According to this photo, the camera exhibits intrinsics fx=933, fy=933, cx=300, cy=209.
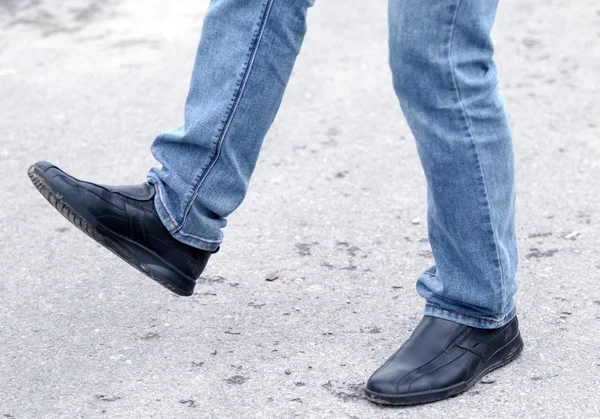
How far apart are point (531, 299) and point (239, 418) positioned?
0.91m

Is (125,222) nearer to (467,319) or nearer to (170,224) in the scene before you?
(170,224)

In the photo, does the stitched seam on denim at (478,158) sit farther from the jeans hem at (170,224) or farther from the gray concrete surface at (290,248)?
the jeans hem at (170,224)

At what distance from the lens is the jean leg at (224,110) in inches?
80.0

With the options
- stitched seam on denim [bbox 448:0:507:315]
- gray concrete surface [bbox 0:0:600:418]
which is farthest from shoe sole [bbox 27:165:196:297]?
stitched seam on denim [bbox 448:0:507:315]

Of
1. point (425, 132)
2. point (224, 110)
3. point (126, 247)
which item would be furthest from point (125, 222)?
point (425, 132)

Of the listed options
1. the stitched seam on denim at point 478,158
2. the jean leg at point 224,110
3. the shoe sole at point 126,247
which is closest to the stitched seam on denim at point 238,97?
the jean leg at point 224,110

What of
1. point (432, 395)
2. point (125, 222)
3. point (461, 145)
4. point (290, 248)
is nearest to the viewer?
point (461, 145)

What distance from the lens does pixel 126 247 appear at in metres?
2.11

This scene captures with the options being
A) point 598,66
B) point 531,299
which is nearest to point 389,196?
point 531,299

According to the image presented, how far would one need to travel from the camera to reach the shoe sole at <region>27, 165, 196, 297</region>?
209 centimetres

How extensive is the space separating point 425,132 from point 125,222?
0.71 metres

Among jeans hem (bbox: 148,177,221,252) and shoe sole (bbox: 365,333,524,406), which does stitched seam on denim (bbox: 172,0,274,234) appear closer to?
jeans hem (bbox: 148,177,221,252)

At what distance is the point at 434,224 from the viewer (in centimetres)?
200

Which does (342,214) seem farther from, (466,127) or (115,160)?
(466,127)
